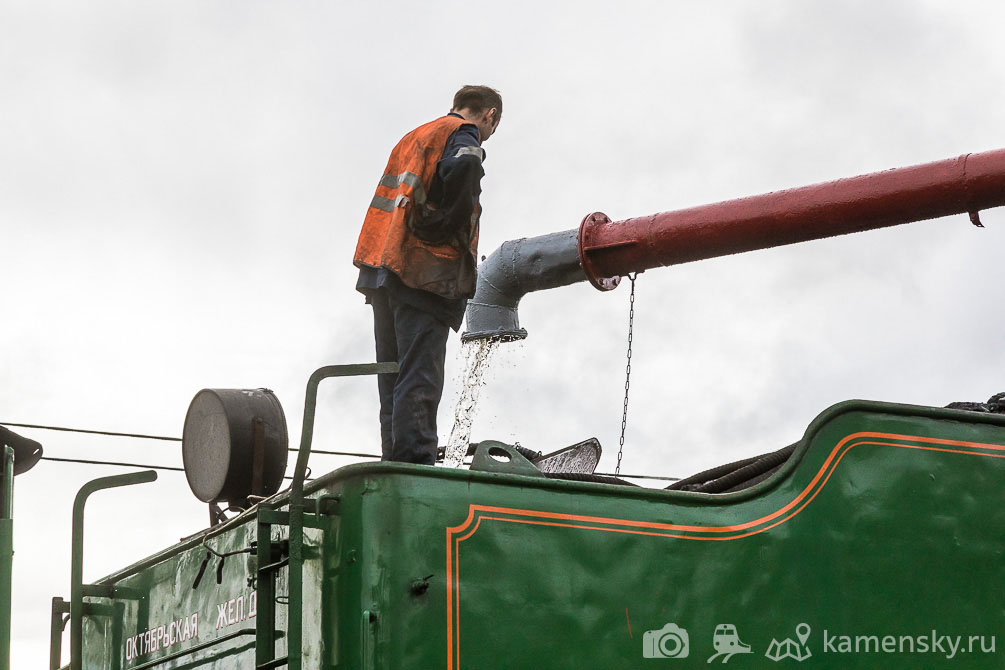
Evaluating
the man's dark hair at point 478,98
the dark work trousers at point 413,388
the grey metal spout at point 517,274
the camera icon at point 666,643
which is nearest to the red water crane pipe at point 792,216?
the grey metal spout at point 517,274

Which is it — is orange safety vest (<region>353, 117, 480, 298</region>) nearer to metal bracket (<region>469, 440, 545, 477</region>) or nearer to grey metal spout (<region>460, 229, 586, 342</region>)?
metal bracket (<region>469, 440, 545, 477</region>)

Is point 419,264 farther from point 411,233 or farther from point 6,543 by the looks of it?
point 6,543

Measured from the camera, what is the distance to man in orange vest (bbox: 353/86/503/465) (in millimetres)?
4926

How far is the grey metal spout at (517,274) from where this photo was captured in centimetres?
916

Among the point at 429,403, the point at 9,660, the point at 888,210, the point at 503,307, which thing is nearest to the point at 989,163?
the point at 888,210

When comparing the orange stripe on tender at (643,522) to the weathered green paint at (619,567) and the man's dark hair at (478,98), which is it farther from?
the man's dark hair at (478,98)

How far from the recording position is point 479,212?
5277 mm

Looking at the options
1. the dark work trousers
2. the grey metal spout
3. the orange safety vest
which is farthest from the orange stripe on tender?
the grey metal spout

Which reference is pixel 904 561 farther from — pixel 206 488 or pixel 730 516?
pixel 206 488

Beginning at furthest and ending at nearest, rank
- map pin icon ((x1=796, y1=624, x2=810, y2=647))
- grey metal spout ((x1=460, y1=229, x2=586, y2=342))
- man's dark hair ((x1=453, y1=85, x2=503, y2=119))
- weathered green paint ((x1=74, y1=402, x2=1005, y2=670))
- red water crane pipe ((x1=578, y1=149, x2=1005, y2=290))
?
grey metal spout ((x1=460, y1=229, x2=586, y2=342)) < red water crane pipe ((x1=578, y1=149, x2=1005, y2=290)) < man's dark hair ((x1=453, y1=85, x2=503, y2=119)) < map pin icon ((x1=796, y1=624, x2=810, y2=647)) < weathered green paint ((x1=74, y1=402, x2=1005, y2=670))

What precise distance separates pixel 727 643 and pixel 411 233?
75.9 inches

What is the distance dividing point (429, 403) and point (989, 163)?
496 centimetres

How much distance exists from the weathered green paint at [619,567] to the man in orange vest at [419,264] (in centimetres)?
88

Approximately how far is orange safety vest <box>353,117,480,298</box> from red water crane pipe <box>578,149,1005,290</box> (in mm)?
4043
